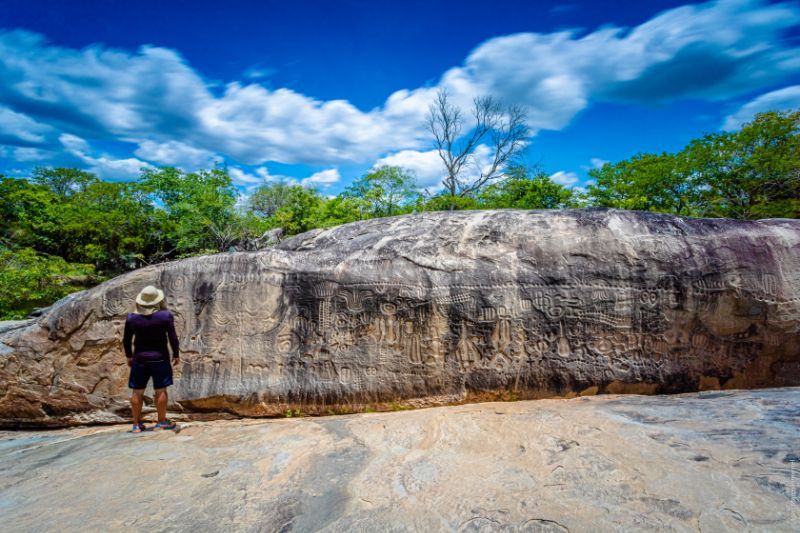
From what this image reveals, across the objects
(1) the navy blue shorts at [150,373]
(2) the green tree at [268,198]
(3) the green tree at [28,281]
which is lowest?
(1) the navy blue shorts at [150,373]

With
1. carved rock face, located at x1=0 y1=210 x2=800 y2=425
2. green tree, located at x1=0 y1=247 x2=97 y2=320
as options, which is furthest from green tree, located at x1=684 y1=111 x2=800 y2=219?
green tree, located at x1=0 y1=247 x2=97 y2=320

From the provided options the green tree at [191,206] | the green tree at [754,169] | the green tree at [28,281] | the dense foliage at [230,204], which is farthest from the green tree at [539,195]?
the green tree at [28,281]

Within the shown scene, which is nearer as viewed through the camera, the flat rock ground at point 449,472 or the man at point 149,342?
the flat rock ground at point 449,472

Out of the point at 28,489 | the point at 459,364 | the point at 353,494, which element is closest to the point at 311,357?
the point at 459,364

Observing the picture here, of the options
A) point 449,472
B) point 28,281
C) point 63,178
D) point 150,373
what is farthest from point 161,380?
point 63,178

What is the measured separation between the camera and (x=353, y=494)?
2963 mm

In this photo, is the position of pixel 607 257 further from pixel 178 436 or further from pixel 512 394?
pixel 178 436

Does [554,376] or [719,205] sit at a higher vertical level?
[719,205]

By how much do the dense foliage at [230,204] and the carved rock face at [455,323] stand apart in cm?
877

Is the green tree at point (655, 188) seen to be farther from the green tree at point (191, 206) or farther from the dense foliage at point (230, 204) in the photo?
the green tree at point (191, 206)

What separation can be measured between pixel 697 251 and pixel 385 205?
1538cm

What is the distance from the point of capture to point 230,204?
18031 mm

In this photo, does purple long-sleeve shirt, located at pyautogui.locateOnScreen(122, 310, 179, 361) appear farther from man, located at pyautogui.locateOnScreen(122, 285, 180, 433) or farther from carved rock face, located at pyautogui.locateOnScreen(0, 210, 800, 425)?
carved rock face, located at pyautogui.locateOnScreen(0, 210, 800, 425)

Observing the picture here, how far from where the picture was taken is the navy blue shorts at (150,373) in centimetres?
413
